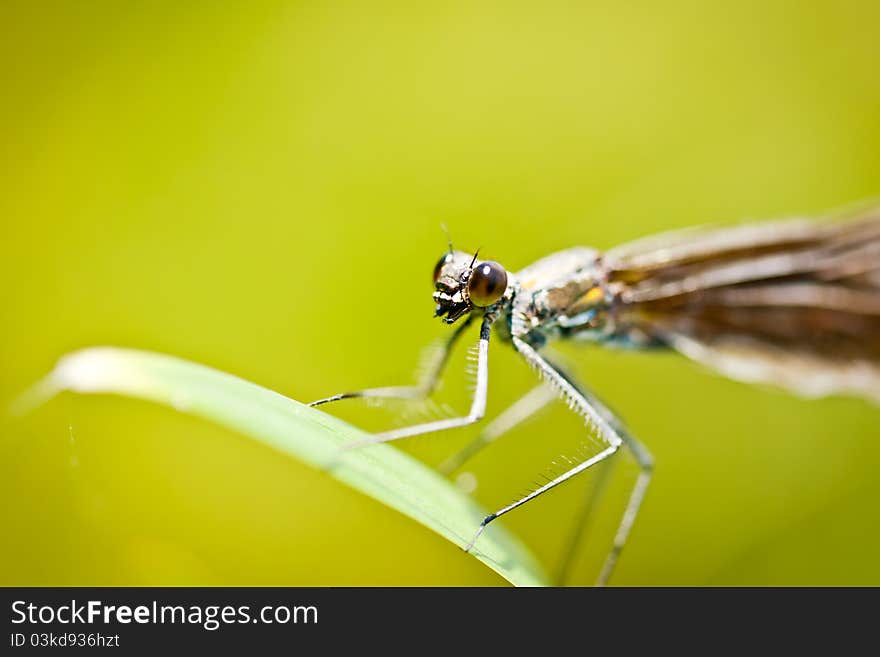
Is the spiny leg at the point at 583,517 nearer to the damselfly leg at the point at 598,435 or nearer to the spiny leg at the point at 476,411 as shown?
the damselfly leg at the point at 598,435

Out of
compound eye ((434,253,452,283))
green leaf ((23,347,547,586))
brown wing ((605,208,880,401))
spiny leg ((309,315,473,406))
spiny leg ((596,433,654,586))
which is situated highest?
brown wing ((605,208,880,401))

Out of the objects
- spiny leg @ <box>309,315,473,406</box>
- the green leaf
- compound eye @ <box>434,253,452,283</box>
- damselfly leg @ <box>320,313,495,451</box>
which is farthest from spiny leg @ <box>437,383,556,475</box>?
the green leaf

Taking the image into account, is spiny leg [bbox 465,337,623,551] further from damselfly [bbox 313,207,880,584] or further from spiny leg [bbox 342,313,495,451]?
spiny leg [bbox 342,313,495,451]

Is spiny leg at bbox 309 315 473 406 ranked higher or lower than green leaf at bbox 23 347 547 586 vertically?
higher

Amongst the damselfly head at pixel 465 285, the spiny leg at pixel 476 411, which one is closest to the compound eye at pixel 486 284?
the damselfly head at pixel 465 285

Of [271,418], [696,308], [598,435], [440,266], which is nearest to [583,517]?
[598,435]

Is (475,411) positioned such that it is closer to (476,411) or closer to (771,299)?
(476,411)
